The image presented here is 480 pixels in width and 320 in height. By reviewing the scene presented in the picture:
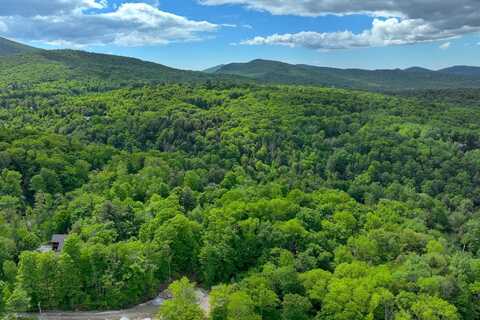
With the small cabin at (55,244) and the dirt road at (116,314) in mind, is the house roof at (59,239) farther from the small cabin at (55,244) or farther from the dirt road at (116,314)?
the dirt road at (116,314)

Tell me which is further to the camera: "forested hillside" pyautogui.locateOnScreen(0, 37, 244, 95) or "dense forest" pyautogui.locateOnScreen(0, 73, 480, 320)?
"forested hillside" pyautogui.locateOnScreen(0, 37, 244, 95)

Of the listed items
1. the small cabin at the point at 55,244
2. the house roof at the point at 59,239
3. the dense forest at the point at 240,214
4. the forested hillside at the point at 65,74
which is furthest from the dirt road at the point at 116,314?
the forested hillside at the point at 65,74

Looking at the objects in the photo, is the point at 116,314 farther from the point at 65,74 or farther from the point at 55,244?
the point at 65,74

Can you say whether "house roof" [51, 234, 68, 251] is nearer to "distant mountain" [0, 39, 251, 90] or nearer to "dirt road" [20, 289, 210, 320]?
"dirt road" [20, 289, 210, 320]

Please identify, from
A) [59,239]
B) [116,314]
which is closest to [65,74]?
[59,239]

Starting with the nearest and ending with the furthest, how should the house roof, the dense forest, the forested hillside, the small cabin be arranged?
the dense forest, the small cabin, the house roof, the forested hillside

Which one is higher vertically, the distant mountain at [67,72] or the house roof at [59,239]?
the distant mountain at [67,72]

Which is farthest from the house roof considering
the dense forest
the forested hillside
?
the forested hillside

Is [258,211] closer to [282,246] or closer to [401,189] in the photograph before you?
[282,246]
